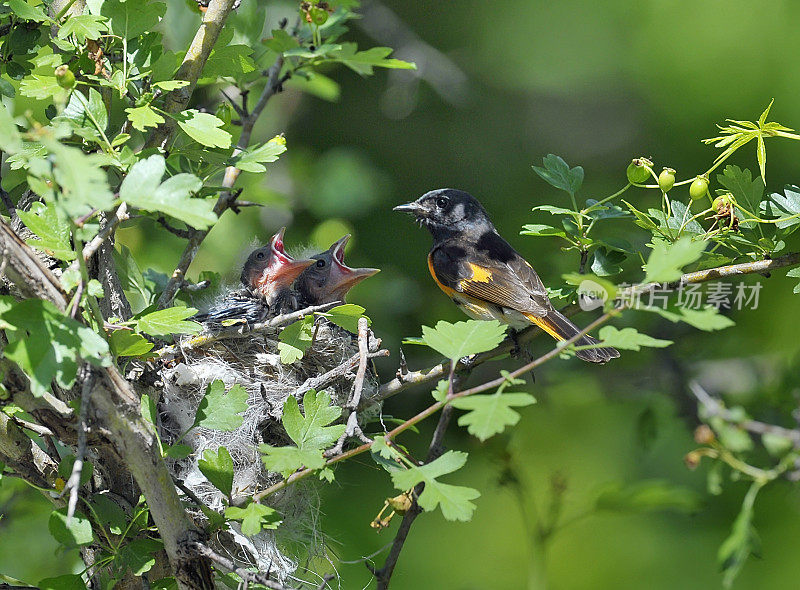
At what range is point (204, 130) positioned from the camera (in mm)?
2039

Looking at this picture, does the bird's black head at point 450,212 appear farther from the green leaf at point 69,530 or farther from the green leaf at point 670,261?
the green leaf at point 670,261

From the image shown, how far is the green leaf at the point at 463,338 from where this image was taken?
1.73 metres

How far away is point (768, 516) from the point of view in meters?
4.46

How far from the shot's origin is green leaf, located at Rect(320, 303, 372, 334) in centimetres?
233

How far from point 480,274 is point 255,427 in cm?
144

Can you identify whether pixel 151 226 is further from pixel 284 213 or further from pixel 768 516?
pixel 768 516

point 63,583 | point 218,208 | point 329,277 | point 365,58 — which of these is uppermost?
point 365,58

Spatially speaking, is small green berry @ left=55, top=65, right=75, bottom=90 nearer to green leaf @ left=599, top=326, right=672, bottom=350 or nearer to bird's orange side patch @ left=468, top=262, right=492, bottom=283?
green leaf @ left=599, top=326, right=672, bottom=350

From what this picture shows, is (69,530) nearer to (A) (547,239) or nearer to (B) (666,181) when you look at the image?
(B) (666,181)

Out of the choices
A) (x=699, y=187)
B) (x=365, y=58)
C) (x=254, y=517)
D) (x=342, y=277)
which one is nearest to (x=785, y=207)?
(x=699, y=187)

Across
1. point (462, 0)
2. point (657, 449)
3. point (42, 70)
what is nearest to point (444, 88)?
point (462, 0)

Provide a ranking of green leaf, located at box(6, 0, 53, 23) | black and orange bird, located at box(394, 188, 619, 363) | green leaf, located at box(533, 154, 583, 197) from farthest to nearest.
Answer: black and orange bird, located at box(394, 188, 619, 363), green leaf, located at box(533, 154, 583, 197), green leaf, located at box(6, 0, 53, 23)

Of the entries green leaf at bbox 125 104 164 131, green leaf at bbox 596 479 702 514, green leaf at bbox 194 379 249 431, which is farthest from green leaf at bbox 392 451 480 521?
green leaf at bbox 125 104 164 131

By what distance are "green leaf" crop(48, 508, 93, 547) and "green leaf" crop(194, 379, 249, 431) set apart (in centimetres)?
32
